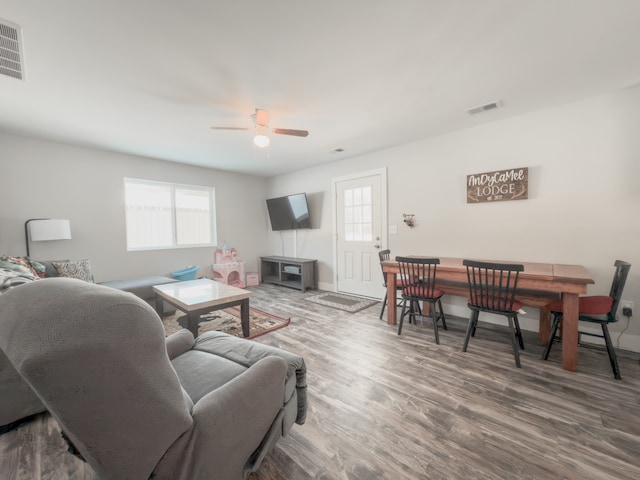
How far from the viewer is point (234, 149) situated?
13.2 feet

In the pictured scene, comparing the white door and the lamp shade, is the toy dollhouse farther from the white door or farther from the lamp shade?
the lamp shade

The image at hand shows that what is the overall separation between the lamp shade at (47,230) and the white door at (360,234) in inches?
154

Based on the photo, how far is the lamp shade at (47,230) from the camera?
3.19 meters

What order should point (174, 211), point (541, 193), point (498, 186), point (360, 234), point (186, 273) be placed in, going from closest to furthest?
point (541, 193) < point (498, 186) < point (360, 234) < point (186, 273) < point (174, 211)

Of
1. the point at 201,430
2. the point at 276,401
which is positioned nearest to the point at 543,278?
the point at 276,401

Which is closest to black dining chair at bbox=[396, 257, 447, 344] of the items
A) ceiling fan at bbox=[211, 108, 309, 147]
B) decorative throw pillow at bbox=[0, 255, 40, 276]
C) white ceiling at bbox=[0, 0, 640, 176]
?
white ceiling at bbox=[0, 0, 640, 176]

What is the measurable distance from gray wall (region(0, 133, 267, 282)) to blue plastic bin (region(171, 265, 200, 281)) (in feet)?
0.71

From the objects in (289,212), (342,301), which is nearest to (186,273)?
(289,212)

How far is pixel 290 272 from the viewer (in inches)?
212

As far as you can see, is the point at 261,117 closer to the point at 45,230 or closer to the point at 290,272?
the point at 45,230

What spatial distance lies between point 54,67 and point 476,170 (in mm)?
4257

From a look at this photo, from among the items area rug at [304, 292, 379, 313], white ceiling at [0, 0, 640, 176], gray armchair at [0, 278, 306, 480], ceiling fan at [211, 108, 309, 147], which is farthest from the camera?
area rug at [304, 292, 379, 313]

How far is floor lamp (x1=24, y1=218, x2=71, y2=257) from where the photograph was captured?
3195 mm

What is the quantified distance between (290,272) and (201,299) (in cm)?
276
